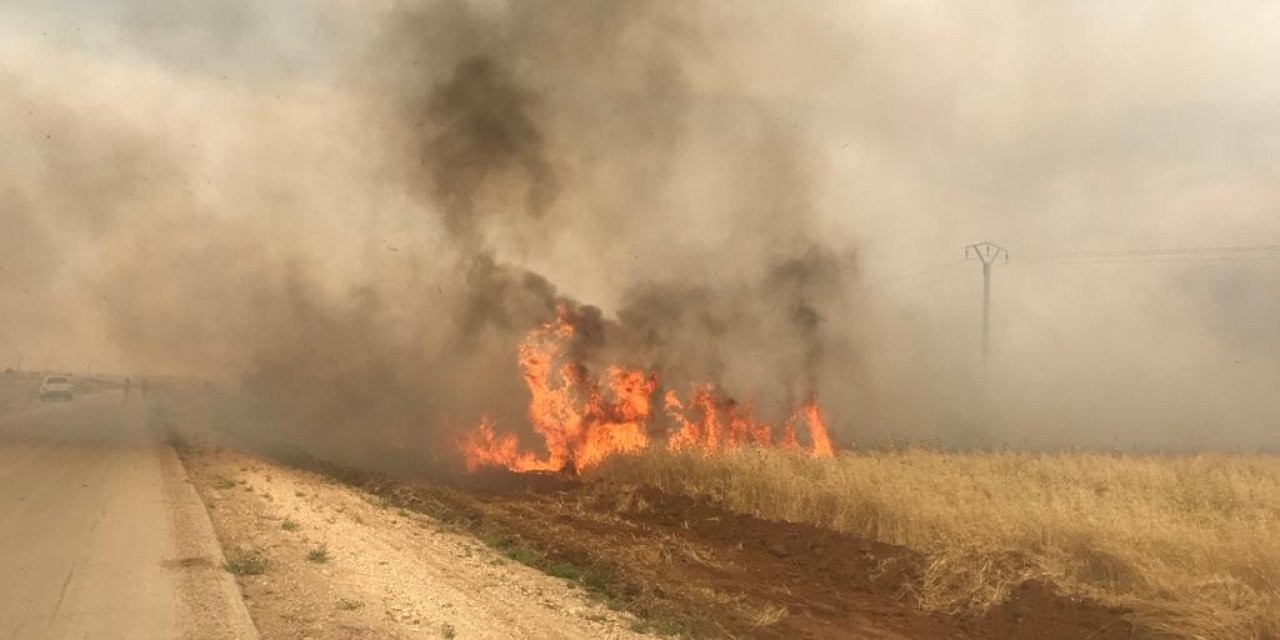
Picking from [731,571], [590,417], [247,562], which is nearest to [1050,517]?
[731,571]

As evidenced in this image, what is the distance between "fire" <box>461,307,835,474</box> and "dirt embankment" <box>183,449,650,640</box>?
9851 mm

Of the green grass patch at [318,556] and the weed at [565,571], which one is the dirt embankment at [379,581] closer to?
the green grass patch at [318,556]

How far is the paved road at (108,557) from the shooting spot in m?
7.71

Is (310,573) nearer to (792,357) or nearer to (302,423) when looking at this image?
(792,357)

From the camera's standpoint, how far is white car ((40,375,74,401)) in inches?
2149

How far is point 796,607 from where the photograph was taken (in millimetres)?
10844

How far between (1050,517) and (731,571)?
447 centimetres

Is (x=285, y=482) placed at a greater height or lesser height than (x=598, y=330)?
lesser

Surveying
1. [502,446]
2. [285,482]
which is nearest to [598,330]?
[502,446]

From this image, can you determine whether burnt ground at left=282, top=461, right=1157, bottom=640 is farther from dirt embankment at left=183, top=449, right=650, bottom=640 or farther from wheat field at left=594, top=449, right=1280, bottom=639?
dirt embankment at left=183, top=449, right=650, bottom=640

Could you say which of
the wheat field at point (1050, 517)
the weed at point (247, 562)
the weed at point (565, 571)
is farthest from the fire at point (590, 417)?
the weed at point (247, 562)

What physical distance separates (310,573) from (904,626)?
6.77m

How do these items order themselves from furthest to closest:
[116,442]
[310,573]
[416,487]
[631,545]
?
[116,442] → [416,487] → [631,545] → [310,573]

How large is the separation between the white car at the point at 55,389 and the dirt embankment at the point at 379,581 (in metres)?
48.2
